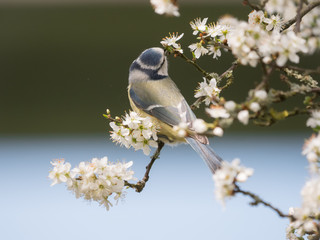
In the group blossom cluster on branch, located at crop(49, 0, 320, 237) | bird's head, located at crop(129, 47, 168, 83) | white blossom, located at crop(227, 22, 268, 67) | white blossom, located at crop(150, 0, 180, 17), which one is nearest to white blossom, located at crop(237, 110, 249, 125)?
blossom cluster on branch, located at crop(49, 0, 320, 237)

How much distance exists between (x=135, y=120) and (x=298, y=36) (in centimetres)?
43

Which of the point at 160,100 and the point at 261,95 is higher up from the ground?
the point at 160,100

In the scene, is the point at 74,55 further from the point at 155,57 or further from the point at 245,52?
the point at 245,52

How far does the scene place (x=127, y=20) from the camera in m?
3.11

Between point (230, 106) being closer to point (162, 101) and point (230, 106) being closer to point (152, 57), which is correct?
point (162, 101)

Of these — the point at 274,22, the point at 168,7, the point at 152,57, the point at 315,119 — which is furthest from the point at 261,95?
the point at 152,57

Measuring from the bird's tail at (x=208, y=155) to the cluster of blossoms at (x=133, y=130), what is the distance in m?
0.17

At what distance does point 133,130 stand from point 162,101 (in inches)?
15.0

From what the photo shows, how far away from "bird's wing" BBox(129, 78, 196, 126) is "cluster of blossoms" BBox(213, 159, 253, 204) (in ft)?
1.92

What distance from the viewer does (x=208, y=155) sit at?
1.34 metres

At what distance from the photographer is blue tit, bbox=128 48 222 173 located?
4.66 feet

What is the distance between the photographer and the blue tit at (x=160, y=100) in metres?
1.42

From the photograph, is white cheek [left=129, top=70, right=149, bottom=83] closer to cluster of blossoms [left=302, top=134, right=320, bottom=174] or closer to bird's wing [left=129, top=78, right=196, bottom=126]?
bird's wing [left=129, top=78, right=196, bottom=126]

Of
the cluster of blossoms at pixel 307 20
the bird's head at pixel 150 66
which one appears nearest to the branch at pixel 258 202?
the cluster of blossoms at pixel 307 20
